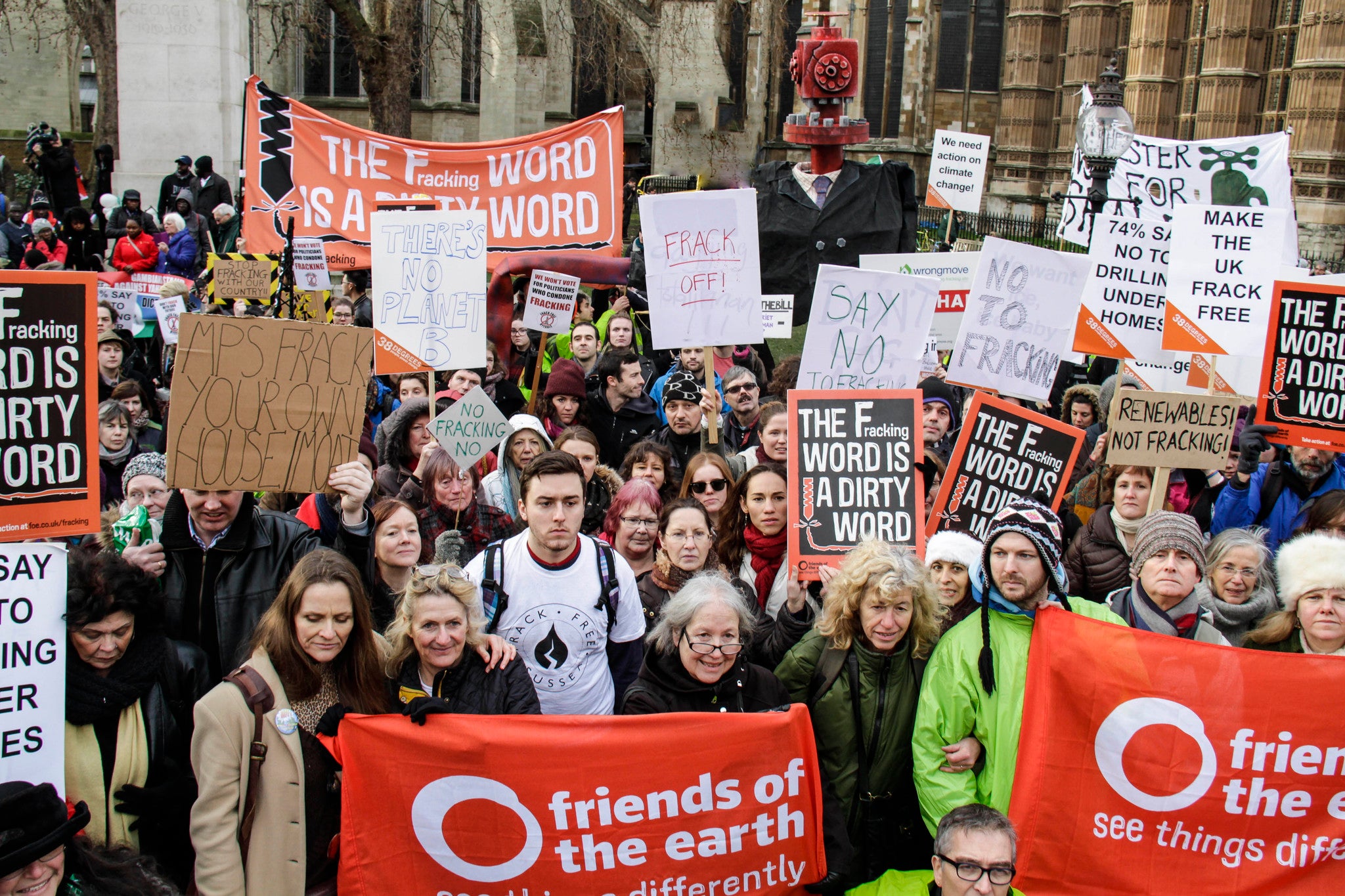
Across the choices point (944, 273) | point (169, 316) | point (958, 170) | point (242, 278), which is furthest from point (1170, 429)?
point (958, 170)

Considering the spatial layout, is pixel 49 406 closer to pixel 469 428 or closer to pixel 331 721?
pixel 331 721

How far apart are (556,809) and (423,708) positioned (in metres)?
0.48

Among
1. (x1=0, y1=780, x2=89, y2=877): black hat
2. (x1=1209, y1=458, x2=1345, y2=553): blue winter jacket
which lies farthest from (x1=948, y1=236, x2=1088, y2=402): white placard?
(x1=0, y1=780, x2=89, y2=877): black hat

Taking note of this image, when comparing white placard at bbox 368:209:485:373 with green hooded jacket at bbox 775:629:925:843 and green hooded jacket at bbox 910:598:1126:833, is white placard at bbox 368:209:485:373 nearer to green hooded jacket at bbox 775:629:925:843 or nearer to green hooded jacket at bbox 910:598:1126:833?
green hooded jacket at bbox 775:629:925:843

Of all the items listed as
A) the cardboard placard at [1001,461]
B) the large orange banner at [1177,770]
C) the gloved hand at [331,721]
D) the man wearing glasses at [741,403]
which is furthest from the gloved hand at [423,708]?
the man wearing glasses at [741,403]

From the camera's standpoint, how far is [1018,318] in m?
5.73

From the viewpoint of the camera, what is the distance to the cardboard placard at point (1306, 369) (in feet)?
18.0

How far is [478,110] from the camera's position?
30.1 metres

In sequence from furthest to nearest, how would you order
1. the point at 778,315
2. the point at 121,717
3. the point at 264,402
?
the point at 778,315 → the point at 264,402 → the point at 121,717

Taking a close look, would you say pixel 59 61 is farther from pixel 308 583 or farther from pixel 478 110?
pixel 308 583

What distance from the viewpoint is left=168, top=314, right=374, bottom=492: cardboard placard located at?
4.11 m

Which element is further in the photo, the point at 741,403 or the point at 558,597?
the point at 741,403

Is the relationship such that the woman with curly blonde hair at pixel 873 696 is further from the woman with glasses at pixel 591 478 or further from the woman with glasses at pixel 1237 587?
the woman with glasses at pixel 591 478

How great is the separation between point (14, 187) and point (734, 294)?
69.7 ft
